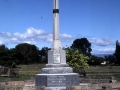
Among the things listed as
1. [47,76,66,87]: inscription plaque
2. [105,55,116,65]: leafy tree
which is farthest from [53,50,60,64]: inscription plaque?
[105,55,116,65]: leafy tree

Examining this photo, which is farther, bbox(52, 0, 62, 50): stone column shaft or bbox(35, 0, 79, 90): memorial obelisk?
bbox(52, 0, 62, 50): stone column shaft

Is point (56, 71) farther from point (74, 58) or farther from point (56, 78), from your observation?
point (74, 58)

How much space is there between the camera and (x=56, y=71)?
21031 millimetres

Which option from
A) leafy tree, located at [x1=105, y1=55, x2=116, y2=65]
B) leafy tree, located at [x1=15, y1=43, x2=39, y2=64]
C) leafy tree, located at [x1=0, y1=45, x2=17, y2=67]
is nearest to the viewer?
leafy tree, located at [x1=0, y1=45, x2=17, y2=67]

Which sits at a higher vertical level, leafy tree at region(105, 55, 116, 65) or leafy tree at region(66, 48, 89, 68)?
leafy tree at region(105, 55, 116, 65)

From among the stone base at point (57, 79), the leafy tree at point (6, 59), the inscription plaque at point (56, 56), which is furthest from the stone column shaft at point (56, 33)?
the leafy tree at point (6, 59)

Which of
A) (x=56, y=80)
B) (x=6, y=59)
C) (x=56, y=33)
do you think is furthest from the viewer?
(x=6, y=59)

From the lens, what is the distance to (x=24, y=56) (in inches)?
4186

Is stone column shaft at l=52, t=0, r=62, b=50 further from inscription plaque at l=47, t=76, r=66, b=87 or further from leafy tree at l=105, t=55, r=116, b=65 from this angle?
leafy tree at l=105, t=55, r=116, b=65

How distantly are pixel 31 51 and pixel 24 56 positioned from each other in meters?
3.27

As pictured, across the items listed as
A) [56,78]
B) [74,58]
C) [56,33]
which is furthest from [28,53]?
[56,78]

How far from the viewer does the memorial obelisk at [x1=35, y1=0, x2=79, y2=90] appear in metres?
20.5

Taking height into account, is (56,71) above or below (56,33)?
below

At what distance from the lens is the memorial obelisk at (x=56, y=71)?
2050cm
